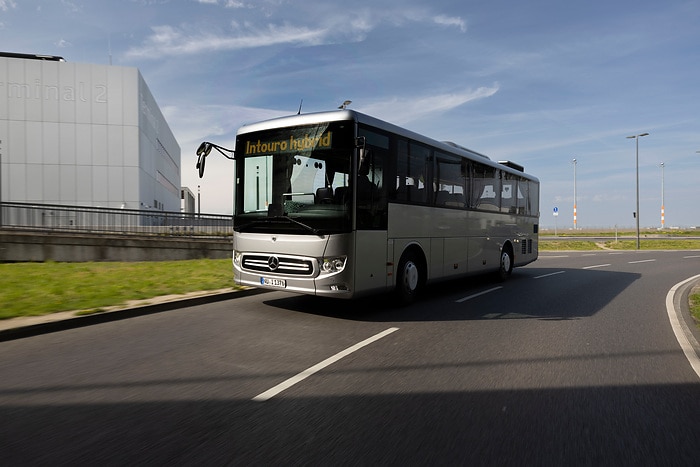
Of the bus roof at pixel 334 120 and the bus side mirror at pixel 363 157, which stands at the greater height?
the bus roof at pixel 334 120

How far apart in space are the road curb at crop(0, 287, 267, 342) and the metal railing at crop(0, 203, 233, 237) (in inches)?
461

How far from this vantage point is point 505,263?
13.3 metres

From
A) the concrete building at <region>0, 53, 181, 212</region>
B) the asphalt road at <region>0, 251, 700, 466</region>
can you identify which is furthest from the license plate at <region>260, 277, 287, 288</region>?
the concrete building at <region>0, 53, 181, 212</region>

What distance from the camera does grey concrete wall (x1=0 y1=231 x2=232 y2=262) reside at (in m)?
15.8

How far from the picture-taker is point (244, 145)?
8.22 metres

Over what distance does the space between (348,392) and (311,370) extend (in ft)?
2.33

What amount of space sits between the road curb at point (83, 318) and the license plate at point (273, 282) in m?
1.58

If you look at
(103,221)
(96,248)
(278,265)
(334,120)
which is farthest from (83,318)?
(103,221)

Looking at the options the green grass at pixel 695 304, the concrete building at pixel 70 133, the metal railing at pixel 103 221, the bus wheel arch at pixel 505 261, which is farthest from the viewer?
the concrete building at pixel 70 133

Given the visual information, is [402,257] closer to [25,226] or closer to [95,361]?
[95,361]

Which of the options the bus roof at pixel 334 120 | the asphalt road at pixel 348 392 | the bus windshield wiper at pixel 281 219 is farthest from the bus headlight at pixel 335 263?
the bus roof at pixel 334 120

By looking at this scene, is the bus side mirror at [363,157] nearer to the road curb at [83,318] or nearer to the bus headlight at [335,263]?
the bus headlight at [335,263]

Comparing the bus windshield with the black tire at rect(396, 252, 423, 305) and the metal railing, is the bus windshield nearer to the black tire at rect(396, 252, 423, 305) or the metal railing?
the black tire at rect(396, 252, 423, 305)

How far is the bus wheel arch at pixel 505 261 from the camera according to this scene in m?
13.0
